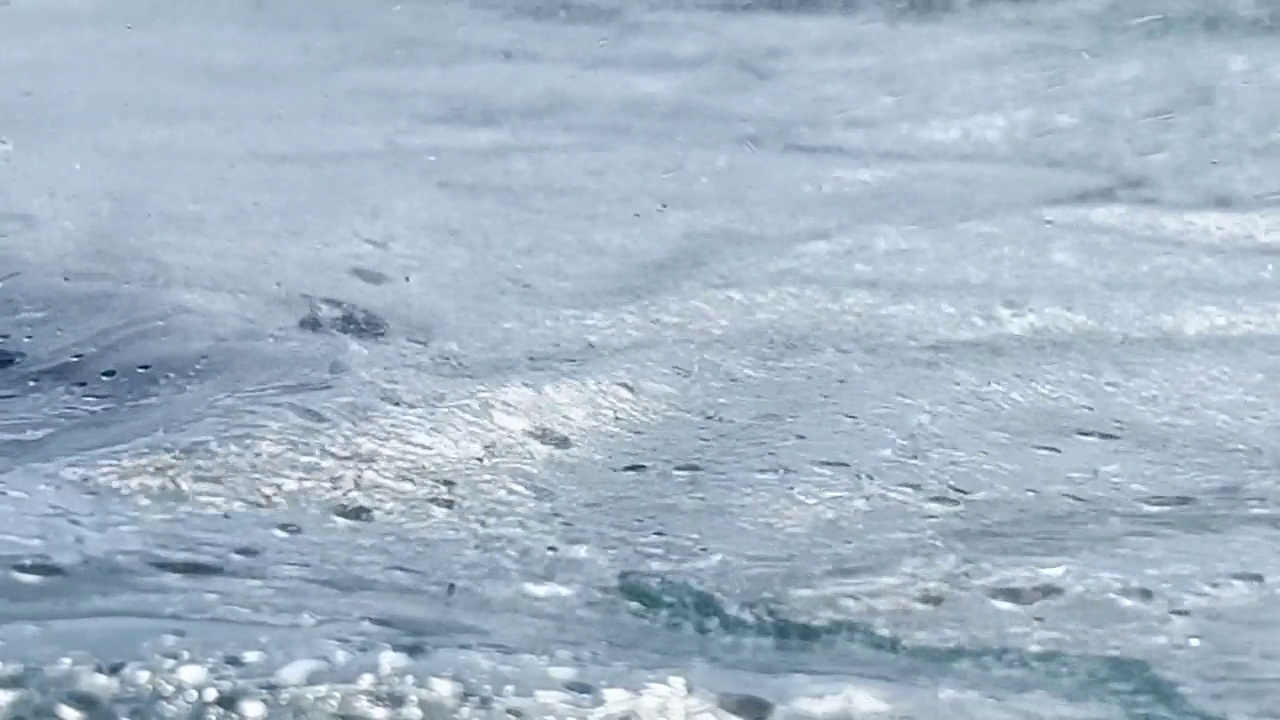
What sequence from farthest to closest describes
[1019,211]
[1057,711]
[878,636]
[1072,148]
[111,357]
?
[1072,148] → [1019,211] → [111,357] → [878,636] → [1057,711]

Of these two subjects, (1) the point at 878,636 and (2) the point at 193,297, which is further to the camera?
(2) the point at 193,297

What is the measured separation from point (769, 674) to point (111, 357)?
70.6 inches

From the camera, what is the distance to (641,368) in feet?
11.4

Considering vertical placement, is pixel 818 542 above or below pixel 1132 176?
below

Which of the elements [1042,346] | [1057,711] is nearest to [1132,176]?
[1042,346]

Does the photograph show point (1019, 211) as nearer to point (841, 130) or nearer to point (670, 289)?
point (841, 130)

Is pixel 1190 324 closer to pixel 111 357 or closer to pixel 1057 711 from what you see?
pixel 1057 711

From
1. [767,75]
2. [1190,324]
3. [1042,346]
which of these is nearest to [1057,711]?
[1042,346]

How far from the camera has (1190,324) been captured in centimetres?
374

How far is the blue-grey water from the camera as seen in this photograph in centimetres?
247

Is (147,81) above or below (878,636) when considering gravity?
above

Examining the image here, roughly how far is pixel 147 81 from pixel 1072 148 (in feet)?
9.65

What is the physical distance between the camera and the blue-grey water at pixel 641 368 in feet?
8.11

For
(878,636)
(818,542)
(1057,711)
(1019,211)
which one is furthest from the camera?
(1019,211)
